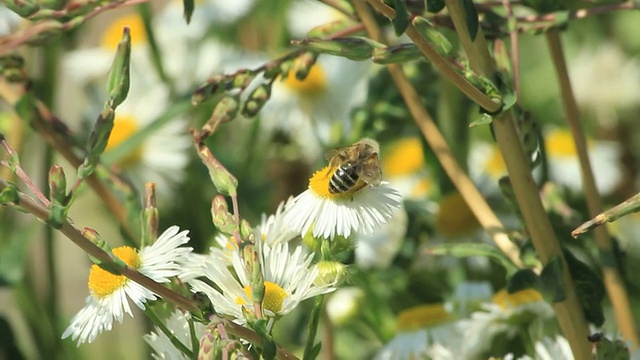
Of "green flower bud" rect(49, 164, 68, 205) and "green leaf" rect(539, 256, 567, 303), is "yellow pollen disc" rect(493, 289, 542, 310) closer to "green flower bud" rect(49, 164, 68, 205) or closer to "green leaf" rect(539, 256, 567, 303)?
"green leaf" rect(539, 256, 567, 303)

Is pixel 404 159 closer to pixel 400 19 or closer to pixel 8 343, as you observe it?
pixel 8 343

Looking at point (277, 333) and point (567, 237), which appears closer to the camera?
point (567, 237)

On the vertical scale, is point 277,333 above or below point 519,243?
below

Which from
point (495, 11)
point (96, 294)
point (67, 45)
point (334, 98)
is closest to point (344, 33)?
point (495, 11)

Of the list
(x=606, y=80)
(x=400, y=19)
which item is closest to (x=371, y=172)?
(x=400, y=19)

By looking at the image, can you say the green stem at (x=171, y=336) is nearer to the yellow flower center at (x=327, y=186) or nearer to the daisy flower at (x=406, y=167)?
the yellow flower center at (x=327, y=186)

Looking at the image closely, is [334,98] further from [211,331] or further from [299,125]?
[211,331]

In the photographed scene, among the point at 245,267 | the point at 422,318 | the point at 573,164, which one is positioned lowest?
the point at 573,164
